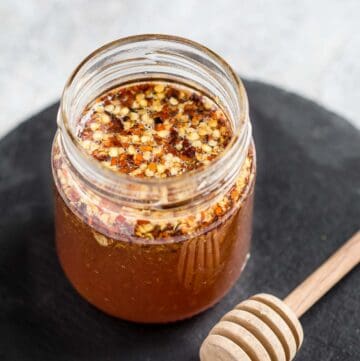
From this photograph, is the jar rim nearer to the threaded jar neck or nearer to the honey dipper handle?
the threaded jar neck

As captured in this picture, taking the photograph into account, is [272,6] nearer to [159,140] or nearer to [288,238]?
[288,238]

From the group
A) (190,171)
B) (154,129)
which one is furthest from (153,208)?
(154,129)

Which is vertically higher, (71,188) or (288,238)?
(71,188)

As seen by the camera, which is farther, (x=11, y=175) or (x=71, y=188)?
(x=11, y=175)

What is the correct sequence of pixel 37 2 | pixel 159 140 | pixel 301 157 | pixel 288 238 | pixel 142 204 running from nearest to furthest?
pixel 142 204, pixel 159 140, pixel 288 238, pixel 301 157, pixel 37 2

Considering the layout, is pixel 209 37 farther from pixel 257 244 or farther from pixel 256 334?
pixel 256 334

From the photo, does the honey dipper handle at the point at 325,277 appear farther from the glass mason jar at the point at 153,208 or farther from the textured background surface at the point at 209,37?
the textured background surface at the point at 209,37

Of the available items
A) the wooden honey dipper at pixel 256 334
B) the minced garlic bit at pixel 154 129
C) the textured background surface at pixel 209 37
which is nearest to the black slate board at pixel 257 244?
the wooden honey dipper at pixel 256 334

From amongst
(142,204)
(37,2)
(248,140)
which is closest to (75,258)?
(142,204)
